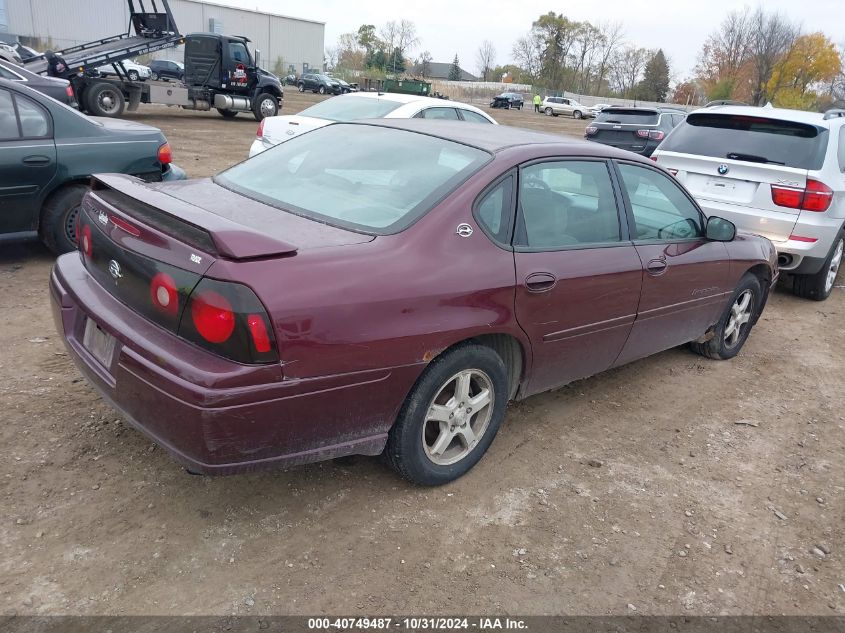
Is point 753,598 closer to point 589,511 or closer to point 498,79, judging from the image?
point 589,511

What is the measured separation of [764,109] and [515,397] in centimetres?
535

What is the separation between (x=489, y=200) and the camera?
10.1 feet

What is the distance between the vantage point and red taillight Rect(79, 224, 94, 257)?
304 cm

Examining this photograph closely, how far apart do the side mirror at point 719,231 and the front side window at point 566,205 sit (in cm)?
95

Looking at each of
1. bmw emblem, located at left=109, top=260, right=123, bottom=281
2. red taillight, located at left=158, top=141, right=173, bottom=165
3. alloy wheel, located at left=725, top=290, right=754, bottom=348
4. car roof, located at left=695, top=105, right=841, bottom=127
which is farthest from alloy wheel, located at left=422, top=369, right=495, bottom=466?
car roof, located at left=695, top=105, right=841, bottom=127

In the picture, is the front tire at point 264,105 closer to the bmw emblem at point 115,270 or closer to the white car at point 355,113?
the white car at point 355,113

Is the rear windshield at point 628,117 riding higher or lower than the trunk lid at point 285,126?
higher

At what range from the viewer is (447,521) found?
295 centimetres

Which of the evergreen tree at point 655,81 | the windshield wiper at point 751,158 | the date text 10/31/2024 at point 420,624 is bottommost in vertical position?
the date text 10/31/2024 at point 420,624

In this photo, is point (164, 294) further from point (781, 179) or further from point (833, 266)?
point (833, 266)

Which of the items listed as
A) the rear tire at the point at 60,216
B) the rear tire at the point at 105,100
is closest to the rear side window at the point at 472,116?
the rear tire at the point at 60,216

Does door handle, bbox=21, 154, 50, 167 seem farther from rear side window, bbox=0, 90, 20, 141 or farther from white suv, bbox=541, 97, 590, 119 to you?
white suv, bbox=541, 97, 590, 119

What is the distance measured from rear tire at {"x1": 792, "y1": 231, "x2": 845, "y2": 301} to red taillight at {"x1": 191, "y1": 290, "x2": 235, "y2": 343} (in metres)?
6.12

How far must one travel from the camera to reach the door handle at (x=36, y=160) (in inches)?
205
